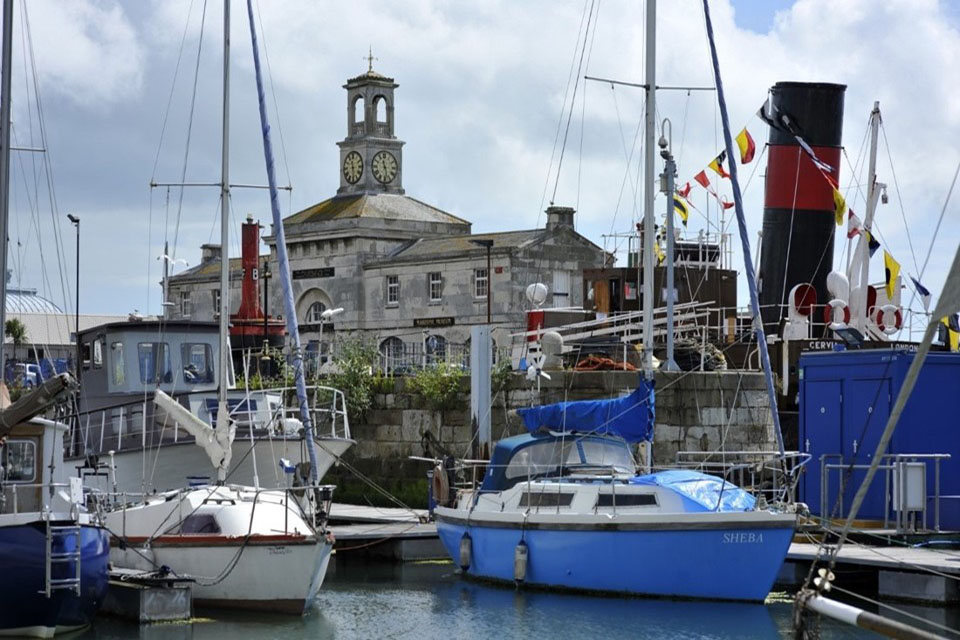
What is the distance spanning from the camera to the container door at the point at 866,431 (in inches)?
930

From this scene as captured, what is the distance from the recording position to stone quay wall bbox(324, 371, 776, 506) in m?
29.6

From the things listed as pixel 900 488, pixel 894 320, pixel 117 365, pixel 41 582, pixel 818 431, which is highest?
pixel 894 320

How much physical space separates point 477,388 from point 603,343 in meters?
3.52

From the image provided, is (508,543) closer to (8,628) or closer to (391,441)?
(8,628)

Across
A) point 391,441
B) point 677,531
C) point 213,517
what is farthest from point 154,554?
point 391,441

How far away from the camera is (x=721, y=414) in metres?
29.9

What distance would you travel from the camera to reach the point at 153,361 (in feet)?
94.7

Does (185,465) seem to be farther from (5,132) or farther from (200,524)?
(5,132)

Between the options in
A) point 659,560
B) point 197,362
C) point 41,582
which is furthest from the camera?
point 197,362

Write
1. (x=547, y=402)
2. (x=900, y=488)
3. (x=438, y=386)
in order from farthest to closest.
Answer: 1. (x=438, y=386)
2. (x=547, y=402)
3. (x=900, y=488)

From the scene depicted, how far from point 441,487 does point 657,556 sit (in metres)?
5.69

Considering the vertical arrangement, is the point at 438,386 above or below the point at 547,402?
above

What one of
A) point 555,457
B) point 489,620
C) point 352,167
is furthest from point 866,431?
point 352,167

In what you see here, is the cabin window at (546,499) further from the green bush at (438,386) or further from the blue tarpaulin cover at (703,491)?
the green bush at (438,386)
